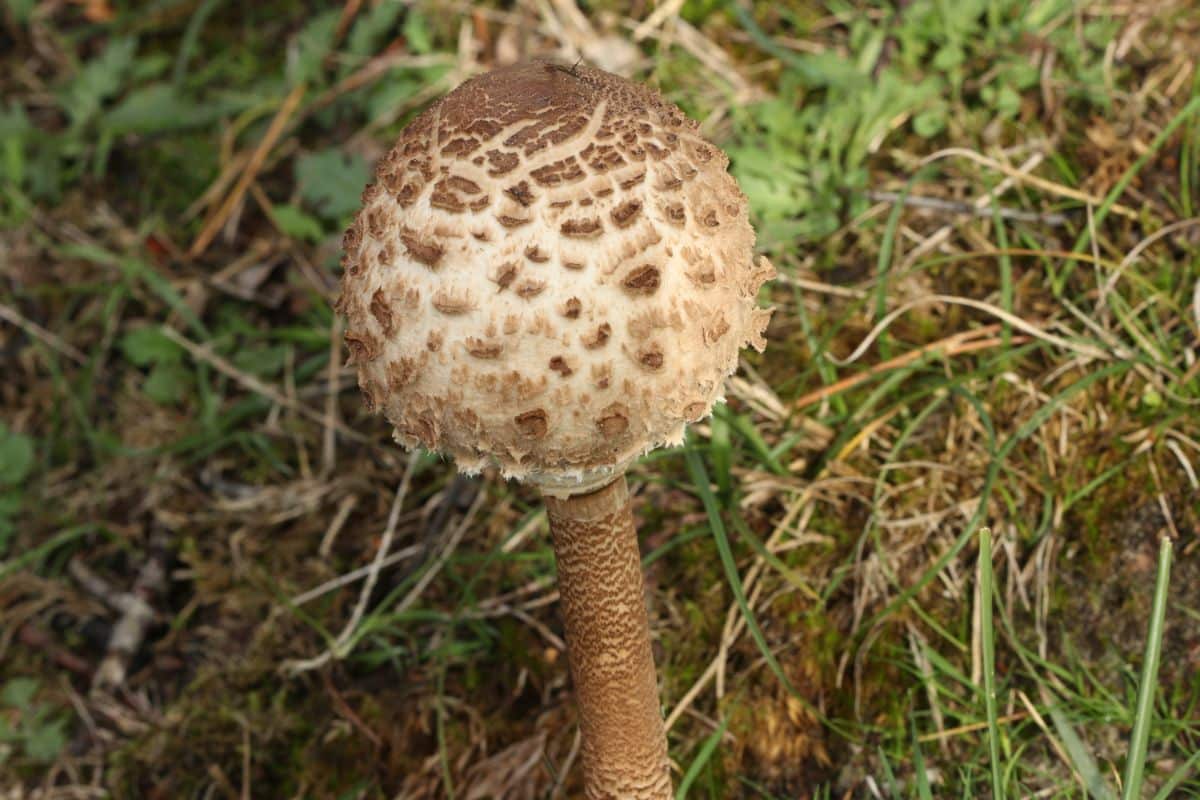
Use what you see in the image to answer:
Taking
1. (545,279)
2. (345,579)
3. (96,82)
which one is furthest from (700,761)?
(96,82)

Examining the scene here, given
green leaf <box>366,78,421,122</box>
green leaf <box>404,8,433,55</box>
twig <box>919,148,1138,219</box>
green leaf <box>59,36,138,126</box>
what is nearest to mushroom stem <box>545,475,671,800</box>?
twig <box>919,148,1138,219</box>

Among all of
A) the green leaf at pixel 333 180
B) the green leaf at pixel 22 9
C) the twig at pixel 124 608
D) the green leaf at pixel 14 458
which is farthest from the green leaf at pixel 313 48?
the twig at pixel 124 608

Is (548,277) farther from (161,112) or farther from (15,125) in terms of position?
(15,125)

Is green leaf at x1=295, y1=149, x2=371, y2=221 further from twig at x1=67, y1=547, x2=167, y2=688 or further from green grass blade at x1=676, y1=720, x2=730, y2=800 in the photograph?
green grass blade at x1=676, y1=720, x2=730, y2=800

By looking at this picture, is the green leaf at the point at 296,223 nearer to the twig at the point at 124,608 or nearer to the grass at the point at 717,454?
the grass at the point at 717,454

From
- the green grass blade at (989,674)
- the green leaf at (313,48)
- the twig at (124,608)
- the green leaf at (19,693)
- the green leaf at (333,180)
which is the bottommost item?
the green leaf at (19,693)
